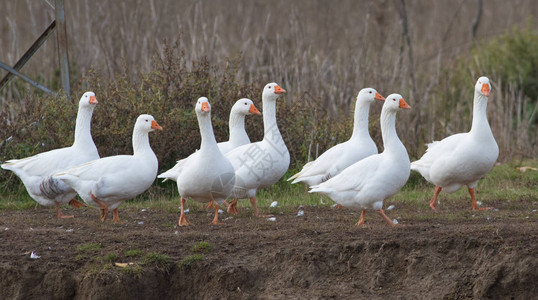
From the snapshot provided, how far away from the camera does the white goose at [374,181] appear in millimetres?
7070

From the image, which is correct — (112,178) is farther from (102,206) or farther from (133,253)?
(133,253)

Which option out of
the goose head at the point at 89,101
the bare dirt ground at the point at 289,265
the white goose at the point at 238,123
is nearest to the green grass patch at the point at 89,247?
the bare dirt ground at the point at 289,265

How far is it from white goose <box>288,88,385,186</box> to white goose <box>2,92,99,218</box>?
8.42 feet

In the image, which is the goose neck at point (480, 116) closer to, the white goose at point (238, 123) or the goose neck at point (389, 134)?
the goose neck at point (389, 134)

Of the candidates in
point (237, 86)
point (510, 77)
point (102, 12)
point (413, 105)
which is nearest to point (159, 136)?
point (237, 86)

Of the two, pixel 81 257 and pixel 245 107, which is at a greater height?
pixel 245 107

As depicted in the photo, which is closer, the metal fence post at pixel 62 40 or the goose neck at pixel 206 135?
the goose neck at pixel 206 135

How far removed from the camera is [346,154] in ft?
29.6

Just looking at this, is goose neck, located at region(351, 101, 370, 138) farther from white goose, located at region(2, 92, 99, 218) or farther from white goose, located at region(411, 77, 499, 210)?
white goose, located at region(2, 92, 99, 218)

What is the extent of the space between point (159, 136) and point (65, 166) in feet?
7.64

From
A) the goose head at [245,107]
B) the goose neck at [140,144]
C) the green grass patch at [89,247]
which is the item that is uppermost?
the goose head at [245,107]

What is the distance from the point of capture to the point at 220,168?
7.64m

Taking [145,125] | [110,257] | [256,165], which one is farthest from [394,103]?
[110,257]

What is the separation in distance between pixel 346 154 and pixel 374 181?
1.98 meters
